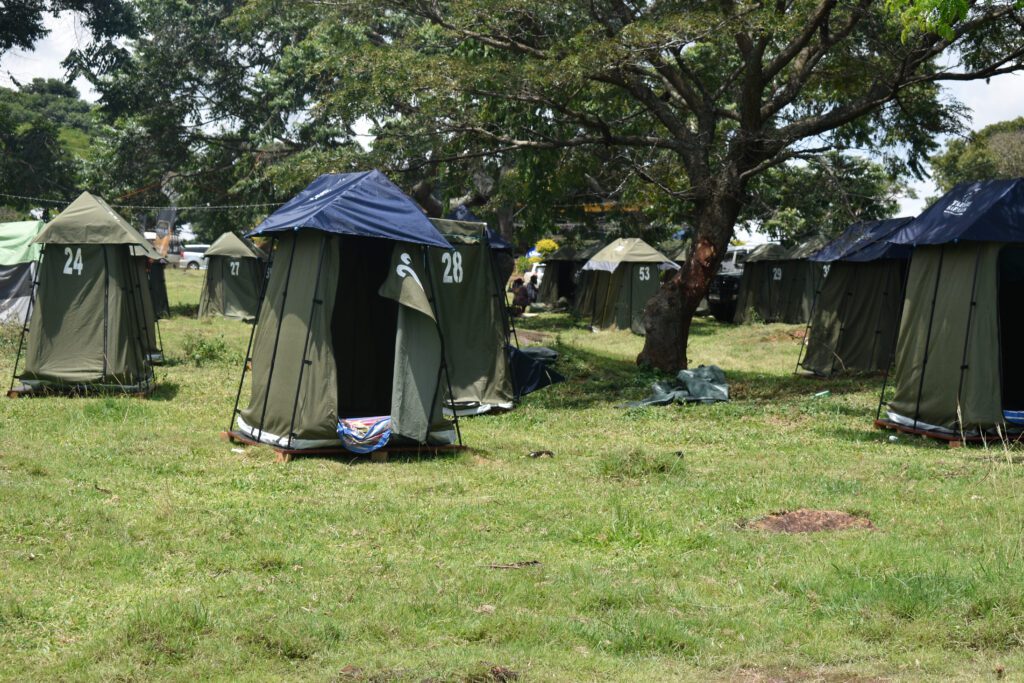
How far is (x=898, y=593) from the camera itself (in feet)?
19.5

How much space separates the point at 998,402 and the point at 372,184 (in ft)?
22.8

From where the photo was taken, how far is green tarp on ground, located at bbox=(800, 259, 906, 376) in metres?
17.9

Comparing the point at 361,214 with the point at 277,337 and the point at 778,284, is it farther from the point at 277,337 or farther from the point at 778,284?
the point at 778,284

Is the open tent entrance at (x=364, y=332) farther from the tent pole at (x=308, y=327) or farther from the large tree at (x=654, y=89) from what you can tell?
the large tree at (x=654, y=89)

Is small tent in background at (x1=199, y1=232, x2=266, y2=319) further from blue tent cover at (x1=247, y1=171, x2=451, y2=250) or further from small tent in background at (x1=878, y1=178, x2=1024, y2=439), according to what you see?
small tent in background at (x1=878, y1=178, x2=1024, y2=439)

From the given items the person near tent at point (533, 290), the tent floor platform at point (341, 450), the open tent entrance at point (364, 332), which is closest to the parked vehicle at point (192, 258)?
the person near tent at point (533, 290)

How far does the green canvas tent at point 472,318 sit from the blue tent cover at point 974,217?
5.17 meters

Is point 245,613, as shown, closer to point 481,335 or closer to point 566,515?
point 566,515

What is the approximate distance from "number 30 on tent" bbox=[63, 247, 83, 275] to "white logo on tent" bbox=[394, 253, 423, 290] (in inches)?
224

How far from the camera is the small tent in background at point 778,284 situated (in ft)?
102

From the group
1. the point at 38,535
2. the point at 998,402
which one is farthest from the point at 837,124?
the point at 38,535

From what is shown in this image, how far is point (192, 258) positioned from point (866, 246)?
162 feet

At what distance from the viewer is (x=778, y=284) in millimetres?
32094

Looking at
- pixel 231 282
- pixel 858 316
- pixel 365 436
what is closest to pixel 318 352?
pixel 365 436
